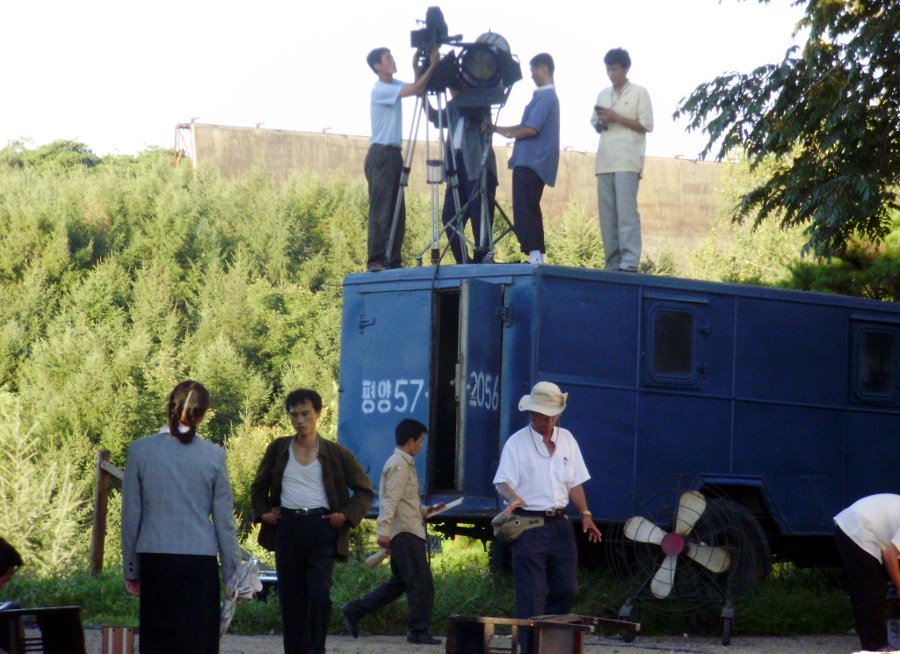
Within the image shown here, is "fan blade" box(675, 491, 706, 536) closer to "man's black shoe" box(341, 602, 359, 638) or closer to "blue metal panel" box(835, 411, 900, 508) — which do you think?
"blue metal panel" box(835, 411, 900, 508)

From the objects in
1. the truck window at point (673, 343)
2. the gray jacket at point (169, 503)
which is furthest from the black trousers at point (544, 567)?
the truck window at point (673, 343)

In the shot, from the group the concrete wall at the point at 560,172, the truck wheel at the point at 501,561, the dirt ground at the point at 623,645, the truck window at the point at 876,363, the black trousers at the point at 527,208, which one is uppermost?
the concrete wall at the point at 560,172

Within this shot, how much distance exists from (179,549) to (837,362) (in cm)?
717

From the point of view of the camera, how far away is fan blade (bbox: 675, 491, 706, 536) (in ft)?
36.8

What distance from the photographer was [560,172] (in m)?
51.6

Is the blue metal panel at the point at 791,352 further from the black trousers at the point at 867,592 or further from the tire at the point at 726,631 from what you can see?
the black trousers at the point at 867,592

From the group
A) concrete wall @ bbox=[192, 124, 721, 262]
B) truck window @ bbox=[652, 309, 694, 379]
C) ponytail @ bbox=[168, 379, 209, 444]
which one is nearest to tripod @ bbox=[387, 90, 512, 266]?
truck window @ bbox=[652, 309, 694, 379]

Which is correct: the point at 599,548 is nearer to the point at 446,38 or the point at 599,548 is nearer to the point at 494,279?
the point at 494,279

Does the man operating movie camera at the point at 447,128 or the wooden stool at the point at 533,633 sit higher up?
the man operating movie camera at the point at 447,128

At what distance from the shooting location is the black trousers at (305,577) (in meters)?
8.55

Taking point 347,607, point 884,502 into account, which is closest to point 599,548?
point 347,607

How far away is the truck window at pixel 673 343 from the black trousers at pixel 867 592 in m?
3.35

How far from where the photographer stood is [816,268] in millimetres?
17922

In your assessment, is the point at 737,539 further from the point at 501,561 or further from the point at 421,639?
the point at 421,639
